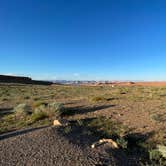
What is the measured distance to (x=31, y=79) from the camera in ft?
372

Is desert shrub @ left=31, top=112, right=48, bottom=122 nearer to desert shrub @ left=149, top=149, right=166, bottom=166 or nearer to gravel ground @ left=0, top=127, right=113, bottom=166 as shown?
gravel ground @ left=0, top=127, right=113, bottom=166

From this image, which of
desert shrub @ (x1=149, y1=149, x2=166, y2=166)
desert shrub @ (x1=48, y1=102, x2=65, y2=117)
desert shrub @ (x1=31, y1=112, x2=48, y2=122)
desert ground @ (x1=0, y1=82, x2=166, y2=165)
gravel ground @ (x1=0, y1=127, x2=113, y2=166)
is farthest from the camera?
desert shrub @ (x1=48, y1=102, x2=65, y2=117)

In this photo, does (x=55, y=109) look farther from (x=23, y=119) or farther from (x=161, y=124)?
Answer: (x=161, y=124)

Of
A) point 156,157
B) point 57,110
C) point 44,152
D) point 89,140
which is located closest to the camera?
point 44,152

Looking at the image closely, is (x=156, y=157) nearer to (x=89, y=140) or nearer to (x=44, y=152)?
(x=89, y=140)

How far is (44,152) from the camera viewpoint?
782cm

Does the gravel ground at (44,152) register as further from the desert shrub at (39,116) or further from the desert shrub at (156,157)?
the desert shrub at (39,116)

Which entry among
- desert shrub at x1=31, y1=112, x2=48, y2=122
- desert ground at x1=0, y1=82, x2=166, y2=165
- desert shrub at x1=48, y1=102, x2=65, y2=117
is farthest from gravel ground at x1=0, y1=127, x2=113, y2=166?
desert shrub at x1=48, y1=102, x2=65, y2=117

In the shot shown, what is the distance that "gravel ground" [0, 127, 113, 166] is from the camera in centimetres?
718

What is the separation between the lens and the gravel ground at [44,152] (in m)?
7.18

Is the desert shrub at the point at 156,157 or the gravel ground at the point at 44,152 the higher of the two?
the gravel ground at the point at 44,152

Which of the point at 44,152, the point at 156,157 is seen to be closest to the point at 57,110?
the point at 44,152

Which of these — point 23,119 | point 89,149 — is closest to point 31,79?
point 23,119

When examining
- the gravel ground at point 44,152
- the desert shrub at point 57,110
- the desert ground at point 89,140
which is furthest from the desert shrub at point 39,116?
the gravel ground at point 44,152
